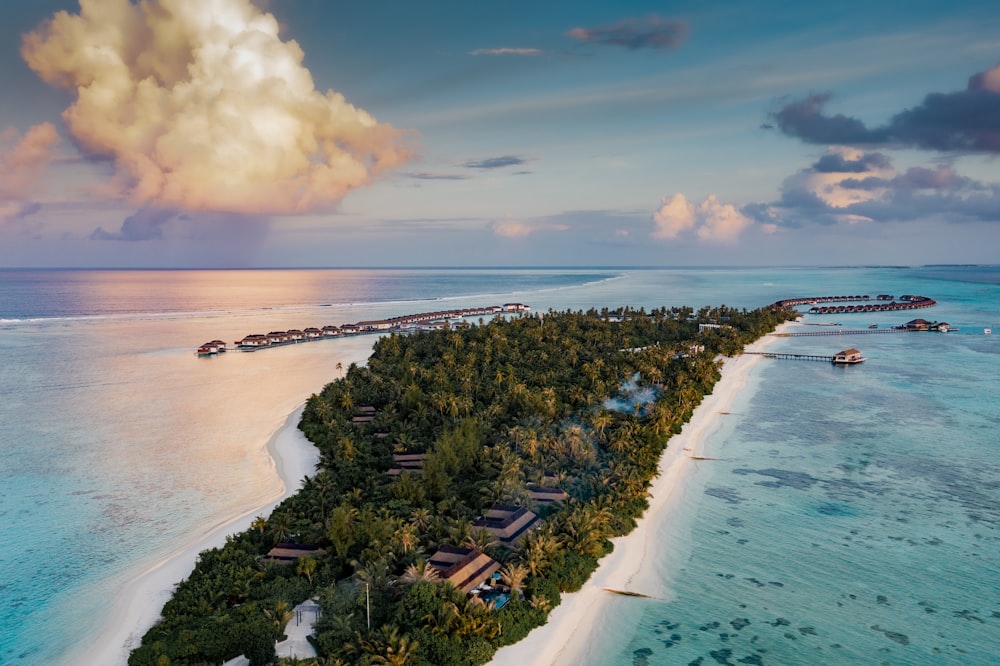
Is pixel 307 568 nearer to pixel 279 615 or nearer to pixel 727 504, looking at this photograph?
pixel 279 615

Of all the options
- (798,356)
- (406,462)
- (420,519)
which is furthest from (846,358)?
(420,519)

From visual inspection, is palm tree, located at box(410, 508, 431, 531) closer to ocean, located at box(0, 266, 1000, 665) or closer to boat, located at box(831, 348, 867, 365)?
ocean, located at box(0, 266, 1000, 665)

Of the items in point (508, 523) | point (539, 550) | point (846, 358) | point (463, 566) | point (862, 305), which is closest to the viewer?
point (463, 566)

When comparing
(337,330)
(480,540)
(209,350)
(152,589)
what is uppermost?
(337,330)

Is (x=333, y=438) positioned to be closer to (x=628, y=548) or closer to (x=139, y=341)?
(x=628, y=548)

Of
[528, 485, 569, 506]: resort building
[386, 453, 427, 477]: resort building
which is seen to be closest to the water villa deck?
[386, 453, 427, 477]: resort building

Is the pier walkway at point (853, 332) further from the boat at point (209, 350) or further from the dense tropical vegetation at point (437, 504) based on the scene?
the boat at point (209, 350)
